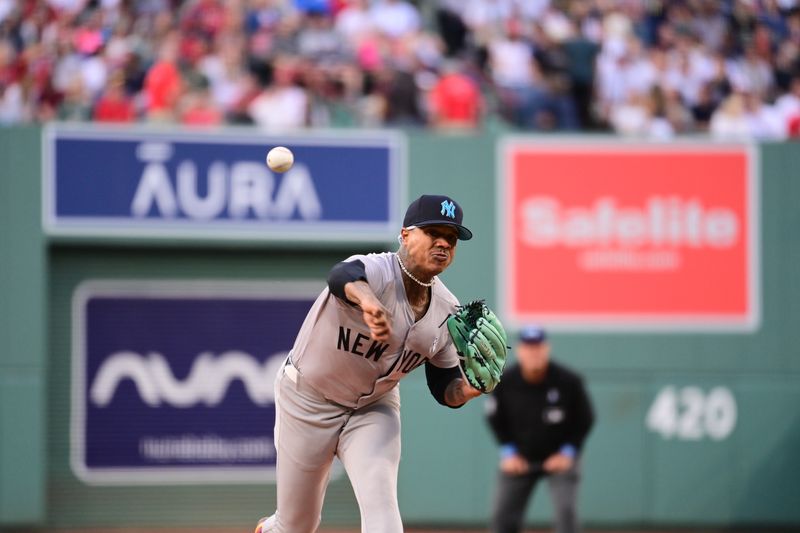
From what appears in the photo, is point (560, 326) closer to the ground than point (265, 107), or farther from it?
closer to the ground

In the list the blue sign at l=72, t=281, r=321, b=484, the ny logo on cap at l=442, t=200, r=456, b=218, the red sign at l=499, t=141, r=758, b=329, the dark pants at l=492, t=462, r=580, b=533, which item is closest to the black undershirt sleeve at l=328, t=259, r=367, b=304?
the ny logo on cap at l=442, t=200, r=456, b=218

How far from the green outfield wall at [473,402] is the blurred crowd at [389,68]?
780 millimetres

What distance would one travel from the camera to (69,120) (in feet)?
40.9

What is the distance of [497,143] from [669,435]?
3487 millimetres

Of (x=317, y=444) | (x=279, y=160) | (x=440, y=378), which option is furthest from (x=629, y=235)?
(x=317, y=444)

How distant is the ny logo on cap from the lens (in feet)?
19.3

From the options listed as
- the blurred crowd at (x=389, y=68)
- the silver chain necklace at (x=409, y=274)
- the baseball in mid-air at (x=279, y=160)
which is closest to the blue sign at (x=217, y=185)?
the blurred crowd at (x=389, y=68)

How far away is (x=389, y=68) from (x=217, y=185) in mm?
2253

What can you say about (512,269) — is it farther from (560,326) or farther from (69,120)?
(69,120)

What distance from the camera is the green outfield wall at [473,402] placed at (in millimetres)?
12188

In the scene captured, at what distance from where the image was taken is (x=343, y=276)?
225 inches

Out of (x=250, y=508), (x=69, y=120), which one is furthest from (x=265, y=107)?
(x=250, y=508)

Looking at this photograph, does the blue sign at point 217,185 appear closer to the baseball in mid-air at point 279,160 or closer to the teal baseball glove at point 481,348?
the baseball in mid-air at point 279,160

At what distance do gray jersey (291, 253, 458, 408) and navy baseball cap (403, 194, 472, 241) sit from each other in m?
0.33
